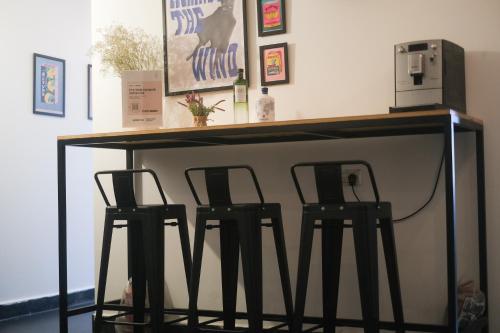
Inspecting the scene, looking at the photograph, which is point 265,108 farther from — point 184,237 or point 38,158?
point 38,158

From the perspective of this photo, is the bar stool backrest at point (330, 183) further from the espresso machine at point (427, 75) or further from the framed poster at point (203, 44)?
the framed poster at point (203, 44)

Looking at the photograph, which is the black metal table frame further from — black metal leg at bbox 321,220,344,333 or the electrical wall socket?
black metal leg at bbox 321,220,344,333

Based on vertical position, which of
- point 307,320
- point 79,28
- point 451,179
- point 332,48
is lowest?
point 307,320

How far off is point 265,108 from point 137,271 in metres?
1.05

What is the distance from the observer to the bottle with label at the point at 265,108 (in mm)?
2996

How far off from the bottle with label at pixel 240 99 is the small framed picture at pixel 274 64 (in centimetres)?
14

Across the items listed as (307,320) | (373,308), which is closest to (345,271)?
(307,320)

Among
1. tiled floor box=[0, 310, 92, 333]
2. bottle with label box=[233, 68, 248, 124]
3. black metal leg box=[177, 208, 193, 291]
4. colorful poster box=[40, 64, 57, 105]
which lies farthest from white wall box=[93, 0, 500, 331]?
colorful poster box=[40, 64, 57, 105]

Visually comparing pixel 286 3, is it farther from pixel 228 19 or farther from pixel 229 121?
pixel 229 121

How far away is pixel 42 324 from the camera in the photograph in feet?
13.3

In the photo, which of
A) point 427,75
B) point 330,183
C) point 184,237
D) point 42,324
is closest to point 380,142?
point 427,75

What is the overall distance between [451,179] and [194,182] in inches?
62.2

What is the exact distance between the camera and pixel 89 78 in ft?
16.3

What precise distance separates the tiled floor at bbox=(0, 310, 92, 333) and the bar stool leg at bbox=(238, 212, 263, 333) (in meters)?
1.59
